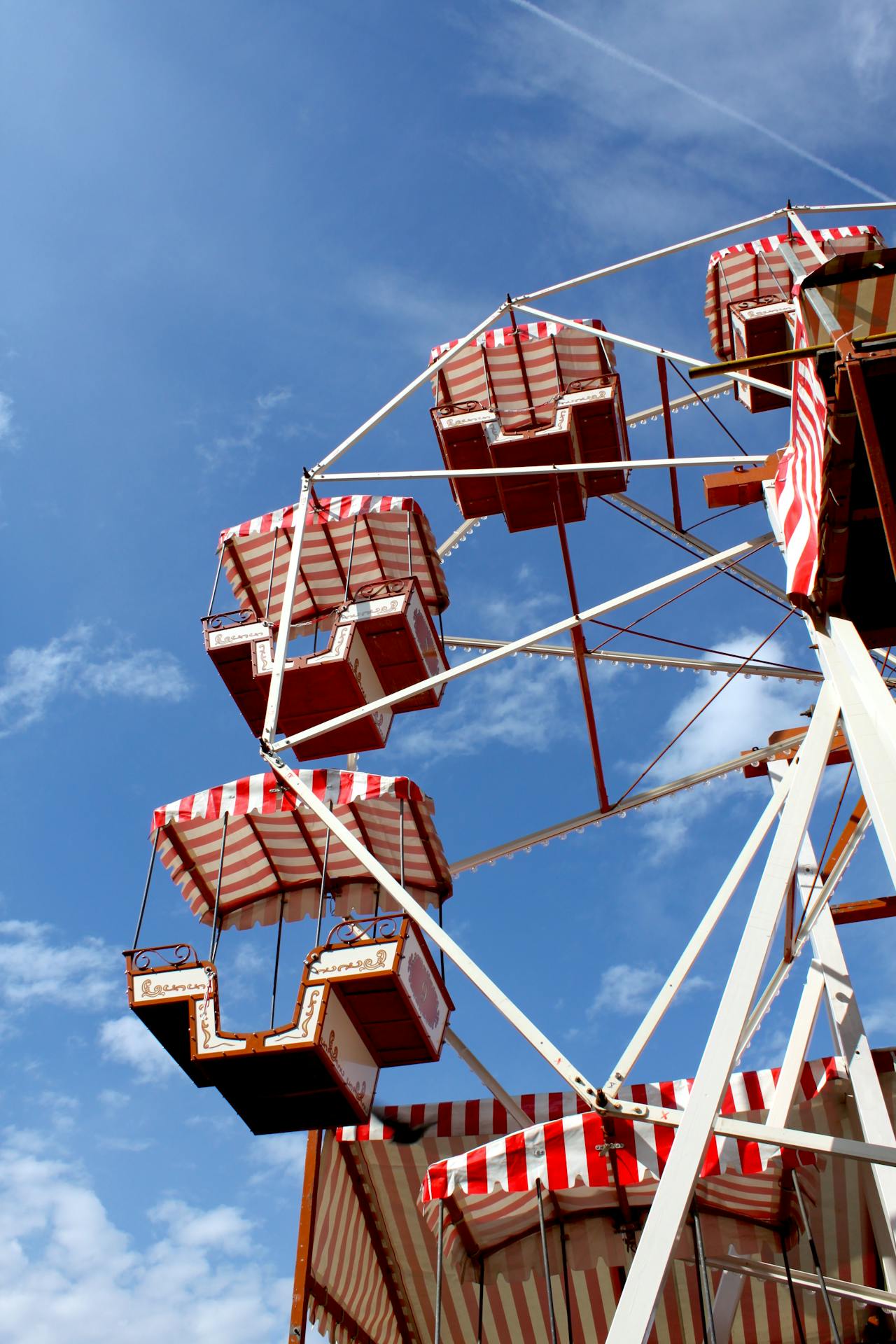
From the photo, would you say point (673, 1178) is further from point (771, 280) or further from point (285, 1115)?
point (771, 280)

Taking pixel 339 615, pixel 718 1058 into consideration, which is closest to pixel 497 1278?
pixel 718 1058

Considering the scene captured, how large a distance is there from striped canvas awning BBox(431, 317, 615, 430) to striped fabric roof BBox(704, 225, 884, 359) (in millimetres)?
2488

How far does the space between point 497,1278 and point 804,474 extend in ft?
26.6

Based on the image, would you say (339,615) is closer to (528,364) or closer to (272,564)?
(272,564)

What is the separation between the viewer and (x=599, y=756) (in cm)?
1680

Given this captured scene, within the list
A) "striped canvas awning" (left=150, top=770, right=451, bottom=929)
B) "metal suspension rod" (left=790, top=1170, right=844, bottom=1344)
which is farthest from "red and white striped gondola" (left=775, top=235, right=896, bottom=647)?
"striped canvas awning" (left=150, top=770, right=451, bottom=929)

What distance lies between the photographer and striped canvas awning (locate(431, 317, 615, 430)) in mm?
19531

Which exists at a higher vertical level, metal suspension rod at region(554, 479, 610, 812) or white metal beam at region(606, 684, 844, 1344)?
metal suspension rod at region(554, 479, 610, 812)

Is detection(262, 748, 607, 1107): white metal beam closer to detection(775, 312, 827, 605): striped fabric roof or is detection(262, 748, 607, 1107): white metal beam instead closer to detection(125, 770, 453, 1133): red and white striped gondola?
detection(125, 770, 453, 1133): red and white striped gondola

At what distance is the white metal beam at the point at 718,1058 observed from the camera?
24.2ft

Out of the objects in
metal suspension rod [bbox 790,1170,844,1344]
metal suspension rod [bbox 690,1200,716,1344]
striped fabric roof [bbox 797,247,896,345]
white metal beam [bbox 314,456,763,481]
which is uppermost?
white metal beam [bbox 314,456,763,481]

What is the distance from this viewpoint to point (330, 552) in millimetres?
18516

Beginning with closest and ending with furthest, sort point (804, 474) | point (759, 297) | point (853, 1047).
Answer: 1. point (804, 474)
2. point (853, 1047)
3. point (759, 297)

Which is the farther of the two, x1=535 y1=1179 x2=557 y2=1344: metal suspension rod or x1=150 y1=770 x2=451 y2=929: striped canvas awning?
x1=150 y1=770 x2=451 y2=929: striped canvas awning
